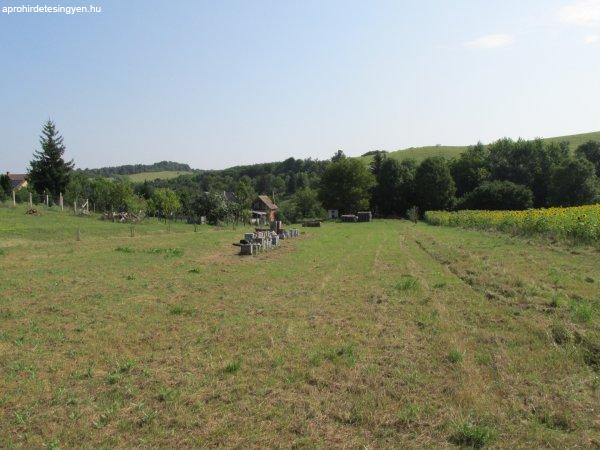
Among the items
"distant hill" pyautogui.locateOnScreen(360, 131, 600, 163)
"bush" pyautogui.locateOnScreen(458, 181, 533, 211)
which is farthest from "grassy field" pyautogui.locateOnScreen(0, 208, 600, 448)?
"distant hill" pyautogui.locateOnScreen(360, 131, 600, 163)

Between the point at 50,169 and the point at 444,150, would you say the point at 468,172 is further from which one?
the point at 50,169

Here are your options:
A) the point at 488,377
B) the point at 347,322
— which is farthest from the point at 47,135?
the point at 488,377

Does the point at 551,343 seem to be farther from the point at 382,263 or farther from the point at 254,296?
the point at 382,263

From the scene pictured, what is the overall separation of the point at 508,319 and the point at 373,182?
73.7 metres

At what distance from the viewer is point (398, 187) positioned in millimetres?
83312

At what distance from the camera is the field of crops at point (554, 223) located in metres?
22.9

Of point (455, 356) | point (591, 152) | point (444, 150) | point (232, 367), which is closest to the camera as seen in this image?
point (232, 367)

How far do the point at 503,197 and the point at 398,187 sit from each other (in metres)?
19.0

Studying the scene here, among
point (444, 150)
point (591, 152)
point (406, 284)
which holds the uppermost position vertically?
point (444, 150)

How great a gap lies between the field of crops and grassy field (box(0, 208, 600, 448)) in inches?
329

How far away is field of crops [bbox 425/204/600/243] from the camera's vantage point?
22.9m

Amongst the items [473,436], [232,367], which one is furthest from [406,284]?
[473,436]

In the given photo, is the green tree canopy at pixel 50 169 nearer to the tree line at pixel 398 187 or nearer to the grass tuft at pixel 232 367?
the tree line at pixel 398 187

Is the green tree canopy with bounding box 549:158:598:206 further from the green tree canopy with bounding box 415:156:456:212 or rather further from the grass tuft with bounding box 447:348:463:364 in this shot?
the grass tuft with bounding box 447:348:463:364
